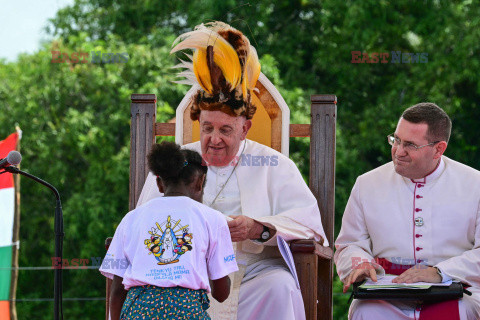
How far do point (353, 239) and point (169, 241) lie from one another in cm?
178

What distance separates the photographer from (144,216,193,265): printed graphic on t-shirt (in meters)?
4.28

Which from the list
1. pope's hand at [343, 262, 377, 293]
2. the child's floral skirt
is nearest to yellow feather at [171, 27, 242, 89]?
pope's hand at [343, 262, 377, 293]

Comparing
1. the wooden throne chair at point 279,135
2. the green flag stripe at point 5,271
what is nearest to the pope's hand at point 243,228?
the wooden throne chair at point 279,135

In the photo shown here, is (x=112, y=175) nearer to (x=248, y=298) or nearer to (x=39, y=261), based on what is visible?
(x=39, y=261)

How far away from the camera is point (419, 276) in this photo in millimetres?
5156

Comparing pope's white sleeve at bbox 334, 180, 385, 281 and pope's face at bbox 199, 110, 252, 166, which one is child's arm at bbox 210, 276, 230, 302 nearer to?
pope's white sleeve at bbox 334, 180, 385, 281

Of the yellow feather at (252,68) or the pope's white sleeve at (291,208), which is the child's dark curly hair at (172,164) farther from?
the yellow feather at (252,68)

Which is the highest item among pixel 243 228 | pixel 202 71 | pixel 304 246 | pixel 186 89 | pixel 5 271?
pixel 186 89

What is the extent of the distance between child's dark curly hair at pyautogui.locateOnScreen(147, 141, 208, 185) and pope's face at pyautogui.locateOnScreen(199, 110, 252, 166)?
1.14 m

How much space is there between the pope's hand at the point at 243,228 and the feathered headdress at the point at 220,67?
82 centimetres

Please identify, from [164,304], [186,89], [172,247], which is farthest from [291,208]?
[186,89]

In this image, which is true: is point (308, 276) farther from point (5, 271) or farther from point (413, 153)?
point (5, 271)

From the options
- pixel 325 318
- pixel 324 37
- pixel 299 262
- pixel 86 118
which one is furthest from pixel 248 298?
pixel 324 37

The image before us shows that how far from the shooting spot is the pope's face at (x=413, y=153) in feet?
17.9
